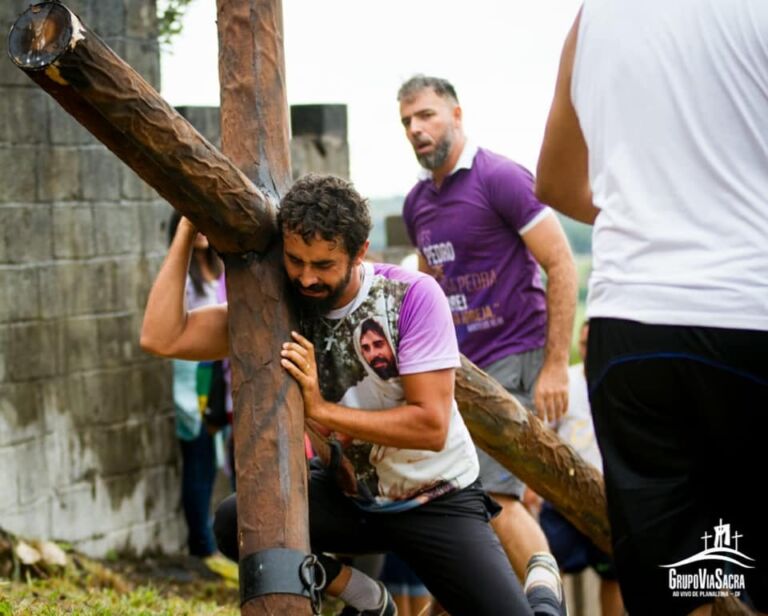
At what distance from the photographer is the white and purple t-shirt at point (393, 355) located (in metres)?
4.06

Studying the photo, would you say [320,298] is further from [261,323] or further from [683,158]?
[683,158]

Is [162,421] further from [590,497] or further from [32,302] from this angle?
[590,497]

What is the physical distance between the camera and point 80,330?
7.35 m

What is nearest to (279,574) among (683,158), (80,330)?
(683,158)

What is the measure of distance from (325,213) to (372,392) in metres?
0.58

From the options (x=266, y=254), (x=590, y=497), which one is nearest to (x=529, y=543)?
(x=590, y=497)

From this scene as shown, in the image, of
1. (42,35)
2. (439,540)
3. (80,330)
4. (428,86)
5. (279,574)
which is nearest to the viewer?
(42,35)

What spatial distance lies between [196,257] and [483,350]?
244cm

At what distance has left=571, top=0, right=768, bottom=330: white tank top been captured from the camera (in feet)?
9.06

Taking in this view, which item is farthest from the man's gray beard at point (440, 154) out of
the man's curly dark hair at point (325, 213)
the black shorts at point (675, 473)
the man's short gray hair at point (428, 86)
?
the black shorts at point (675, 473)

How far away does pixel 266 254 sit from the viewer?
13.0 ft

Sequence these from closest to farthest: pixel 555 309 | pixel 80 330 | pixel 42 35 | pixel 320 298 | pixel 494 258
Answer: pixel 42 35, pixel 320 298, pixel 555 309, pixel 494 258, pixel 80 330

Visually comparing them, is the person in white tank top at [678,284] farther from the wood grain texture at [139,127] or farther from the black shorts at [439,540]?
the black shorts at [439,540]

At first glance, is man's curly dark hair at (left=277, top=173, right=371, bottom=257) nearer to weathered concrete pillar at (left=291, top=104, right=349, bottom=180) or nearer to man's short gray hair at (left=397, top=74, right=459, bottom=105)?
man's short gray hair at (left=397, top=74, right=459, bottom=105)
